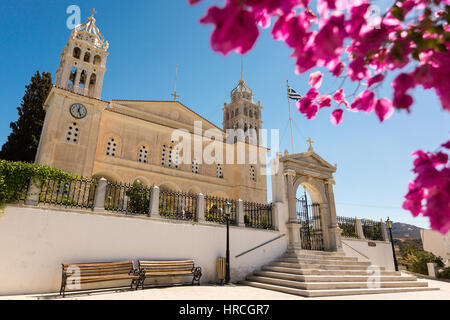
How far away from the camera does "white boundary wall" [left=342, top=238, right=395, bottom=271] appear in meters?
15.7

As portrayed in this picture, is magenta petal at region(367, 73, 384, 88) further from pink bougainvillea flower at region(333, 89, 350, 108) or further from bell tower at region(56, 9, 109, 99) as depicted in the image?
bell tower at region(56, 9, 109, 99)

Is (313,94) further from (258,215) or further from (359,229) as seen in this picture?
(359,229)

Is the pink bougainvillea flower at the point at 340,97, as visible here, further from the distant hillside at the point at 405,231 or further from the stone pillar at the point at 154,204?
the distant hillside at the point at 405,231

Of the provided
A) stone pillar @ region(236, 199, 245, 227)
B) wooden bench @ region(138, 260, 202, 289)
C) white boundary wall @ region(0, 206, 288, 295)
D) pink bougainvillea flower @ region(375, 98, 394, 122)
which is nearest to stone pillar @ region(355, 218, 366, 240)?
white boundary wall @ region(0, 206, 288, 295)

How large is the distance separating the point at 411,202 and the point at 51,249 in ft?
31.8

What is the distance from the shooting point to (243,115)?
32094 millimetres

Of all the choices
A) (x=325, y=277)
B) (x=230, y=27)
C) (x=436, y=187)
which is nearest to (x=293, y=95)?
(x=325, y=277)

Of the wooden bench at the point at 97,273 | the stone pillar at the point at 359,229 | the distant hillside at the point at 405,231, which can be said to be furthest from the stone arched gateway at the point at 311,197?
the distant hillside at the point at 405,231

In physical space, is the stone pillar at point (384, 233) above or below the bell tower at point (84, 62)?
below

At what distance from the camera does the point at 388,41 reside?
1665 mm

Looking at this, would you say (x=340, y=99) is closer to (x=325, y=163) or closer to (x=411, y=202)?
(x=411, y=202)

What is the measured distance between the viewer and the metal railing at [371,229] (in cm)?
1764

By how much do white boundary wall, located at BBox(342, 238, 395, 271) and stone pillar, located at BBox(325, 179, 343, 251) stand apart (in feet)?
2.60

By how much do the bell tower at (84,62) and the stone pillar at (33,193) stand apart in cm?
1366
